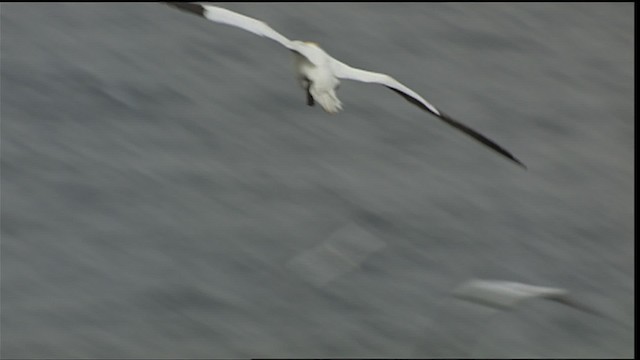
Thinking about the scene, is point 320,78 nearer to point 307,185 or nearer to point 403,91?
point 403,91

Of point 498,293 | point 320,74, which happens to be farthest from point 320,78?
point 498,293

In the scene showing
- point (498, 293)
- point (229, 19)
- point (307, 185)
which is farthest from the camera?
point (307, 185)

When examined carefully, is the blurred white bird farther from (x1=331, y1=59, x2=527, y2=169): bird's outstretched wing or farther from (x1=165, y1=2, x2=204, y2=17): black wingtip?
(x1=165, y1=2, x2=204, y2=17): black wingtip

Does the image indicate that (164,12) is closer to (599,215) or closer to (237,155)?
(237,155)

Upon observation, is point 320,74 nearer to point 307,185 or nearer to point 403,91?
point 403,91

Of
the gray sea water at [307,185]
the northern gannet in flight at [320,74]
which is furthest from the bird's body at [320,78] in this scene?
the gray sea water at [307,185]

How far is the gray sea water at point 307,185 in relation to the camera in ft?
3.82

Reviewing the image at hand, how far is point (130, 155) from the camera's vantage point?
133 centimetres

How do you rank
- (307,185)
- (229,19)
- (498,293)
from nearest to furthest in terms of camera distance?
(229,19), (498,293), (307,185)

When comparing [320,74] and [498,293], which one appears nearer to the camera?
[320,74]

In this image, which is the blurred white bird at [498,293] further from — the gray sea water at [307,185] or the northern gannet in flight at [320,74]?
the northern gannet in flight at [320,74]

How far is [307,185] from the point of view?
134 centimetres

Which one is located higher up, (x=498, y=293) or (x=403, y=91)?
(x=403, y=91)

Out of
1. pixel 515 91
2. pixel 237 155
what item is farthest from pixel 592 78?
pixel 237 155
